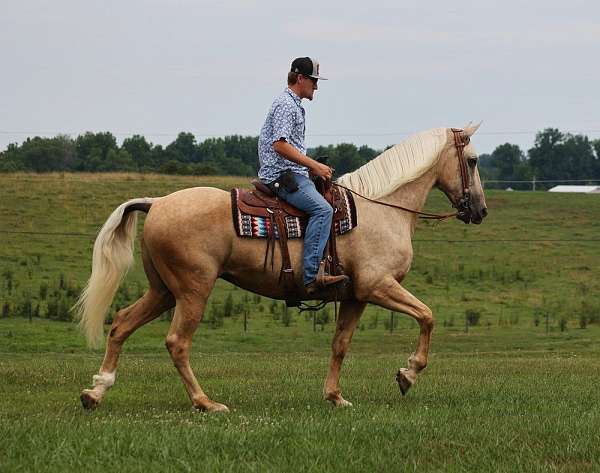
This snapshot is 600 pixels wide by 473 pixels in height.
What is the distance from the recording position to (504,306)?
36.6m

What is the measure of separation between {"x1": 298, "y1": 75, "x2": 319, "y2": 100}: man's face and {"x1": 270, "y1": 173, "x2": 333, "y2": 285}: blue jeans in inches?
32.4

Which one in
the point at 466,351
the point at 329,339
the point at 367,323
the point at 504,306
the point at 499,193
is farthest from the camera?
the point at 499,193

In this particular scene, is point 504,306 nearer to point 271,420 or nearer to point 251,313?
point 251,313

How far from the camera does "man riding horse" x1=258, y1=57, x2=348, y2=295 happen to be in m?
10.7

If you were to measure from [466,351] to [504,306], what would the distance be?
11.8 m

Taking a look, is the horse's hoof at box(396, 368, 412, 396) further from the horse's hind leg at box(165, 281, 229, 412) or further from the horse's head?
the horse's head

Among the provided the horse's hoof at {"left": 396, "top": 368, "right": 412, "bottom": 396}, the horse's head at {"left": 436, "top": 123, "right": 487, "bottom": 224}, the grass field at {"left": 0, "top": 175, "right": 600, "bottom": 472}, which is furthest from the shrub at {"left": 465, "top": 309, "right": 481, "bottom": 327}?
the horse's hoof at {"left": 396, "top": 368, "right": 412, "bottom": 396}

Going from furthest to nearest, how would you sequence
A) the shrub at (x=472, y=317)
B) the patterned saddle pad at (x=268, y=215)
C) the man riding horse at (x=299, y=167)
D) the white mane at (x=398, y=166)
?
the shrub at (x=472, y=317) → the white mane at (x=398, y=166) → the man riding horse at (x=299, y=167) → the patterned saddle pad at (x=268, y=215)

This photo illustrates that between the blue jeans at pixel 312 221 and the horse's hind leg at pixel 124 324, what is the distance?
1.46m

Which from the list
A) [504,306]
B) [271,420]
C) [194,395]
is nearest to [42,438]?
[271,420]

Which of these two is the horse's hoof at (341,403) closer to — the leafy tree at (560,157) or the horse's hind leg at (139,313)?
the horse's hind leg at (139,313)

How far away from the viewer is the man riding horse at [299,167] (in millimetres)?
10680

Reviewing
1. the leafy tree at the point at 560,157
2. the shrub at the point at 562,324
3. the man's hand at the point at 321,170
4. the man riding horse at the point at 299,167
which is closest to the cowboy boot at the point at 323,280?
the man riding horse at the point at 299,167

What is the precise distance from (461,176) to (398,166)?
0.73 metres
